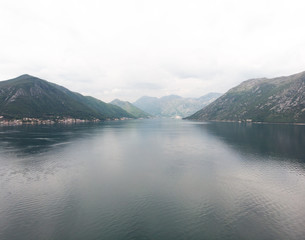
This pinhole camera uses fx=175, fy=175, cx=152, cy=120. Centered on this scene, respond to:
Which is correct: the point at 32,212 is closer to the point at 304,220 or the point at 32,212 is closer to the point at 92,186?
the point at 92,186

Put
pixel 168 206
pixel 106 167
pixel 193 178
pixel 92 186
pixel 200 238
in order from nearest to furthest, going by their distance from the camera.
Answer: pixel 200 238, pixel 168 206, pixel 92 186, pixel 193 178, pixel 106 167

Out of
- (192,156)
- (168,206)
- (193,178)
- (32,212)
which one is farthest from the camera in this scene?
(192,156)

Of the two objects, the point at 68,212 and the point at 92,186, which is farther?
the point at 92,186

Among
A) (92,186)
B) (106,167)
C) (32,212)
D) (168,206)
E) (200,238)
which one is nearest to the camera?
(200,238)

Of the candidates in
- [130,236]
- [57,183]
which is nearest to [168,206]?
[130,236]

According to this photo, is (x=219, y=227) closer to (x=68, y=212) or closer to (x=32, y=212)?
(x=68, y=212)

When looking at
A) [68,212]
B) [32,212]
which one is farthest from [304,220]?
[32,212]

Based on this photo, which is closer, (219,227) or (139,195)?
(219,227)

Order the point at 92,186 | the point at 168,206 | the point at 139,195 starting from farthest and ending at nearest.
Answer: the point at 92,186, the point at 139,195, the point at 168,206

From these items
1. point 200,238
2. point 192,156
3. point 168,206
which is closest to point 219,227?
point 200,238
